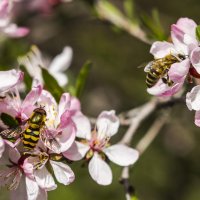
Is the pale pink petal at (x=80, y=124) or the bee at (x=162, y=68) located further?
the pale pink petal at (x=80, y=124)

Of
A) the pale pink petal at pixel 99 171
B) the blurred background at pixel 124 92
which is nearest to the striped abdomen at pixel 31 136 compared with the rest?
the pale pink petal at pixel 99 171

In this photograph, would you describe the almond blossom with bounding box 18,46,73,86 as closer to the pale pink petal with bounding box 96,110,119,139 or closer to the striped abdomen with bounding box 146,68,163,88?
the pale pink petal with bounding box 96,110,119,139

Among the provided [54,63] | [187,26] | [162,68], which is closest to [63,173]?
[162,68]

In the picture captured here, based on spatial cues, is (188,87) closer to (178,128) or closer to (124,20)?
(124,20)

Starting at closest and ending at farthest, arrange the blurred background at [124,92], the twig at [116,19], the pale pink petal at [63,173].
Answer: the pale pink petal at [63,173] → the twig at [116,19] → the blurred background at [124,92]

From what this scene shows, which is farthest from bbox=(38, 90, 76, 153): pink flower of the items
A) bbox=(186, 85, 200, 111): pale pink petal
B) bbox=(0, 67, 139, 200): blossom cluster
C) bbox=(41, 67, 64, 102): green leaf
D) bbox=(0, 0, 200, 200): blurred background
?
bbox=(0, 0, 200, 200): blurred background

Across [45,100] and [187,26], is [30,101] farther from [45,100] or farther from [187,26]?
[187,26]

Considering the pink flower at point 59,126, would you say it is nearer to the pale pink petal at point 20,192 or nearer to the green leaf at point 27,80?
the pale pink petal at point 20,192

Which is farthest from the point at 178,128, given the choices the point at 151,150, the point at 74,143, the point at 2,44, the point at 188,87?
the point at 74,143
